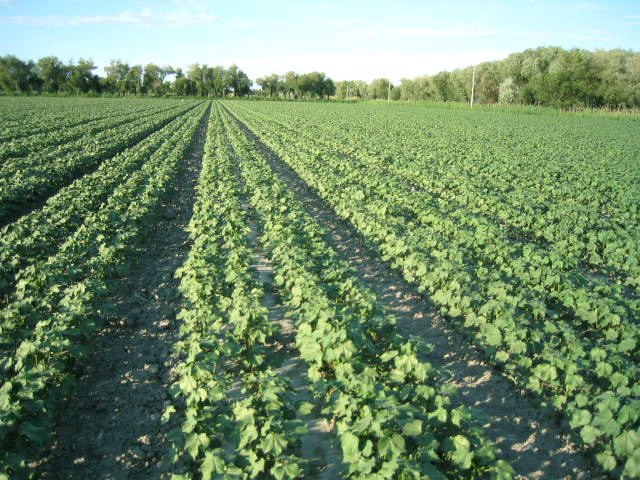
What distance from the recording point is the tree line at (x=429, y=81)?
200 ft

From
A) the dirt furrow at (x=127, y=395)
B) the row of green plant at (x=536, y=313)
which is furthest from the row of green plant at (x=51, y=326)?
the row of green plant at (x=536, y=313)

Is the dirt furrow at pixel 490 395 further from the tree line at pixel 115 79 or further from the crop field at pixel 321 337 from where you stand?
the tree line at pixel 115 79

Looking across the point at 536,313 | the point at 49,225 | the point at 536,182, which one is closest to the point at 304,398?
the point at 536,313

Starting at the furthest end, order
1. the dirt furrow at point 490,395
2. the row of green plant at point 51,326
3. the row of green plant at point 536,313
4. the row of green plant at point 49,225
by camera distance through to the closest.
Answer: the row of green plant at point 49,225
the dirt furrow at point 490,395
the row of green plant at point 536,313
the row of green plant at point 51,326

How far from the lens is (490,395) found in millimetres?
4805

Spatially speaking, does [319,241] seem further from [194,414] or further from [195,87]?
[195,87]

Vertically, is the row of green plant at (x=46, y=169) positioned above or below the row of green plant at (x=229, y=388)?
above

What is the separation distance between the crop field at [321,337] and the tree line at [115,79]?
401 feet

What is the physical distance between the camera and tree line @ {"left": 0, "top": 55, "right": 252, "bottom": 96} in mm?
106887

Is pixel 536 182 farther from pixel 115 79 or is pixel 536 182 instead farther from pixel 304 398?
pixel 115 79

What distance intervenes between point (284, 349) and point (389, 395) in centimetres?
220

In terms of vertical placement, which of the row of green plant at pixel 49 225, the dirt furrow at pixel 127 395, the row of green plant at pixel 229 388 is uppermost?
the row of green plant at pixel 49 225

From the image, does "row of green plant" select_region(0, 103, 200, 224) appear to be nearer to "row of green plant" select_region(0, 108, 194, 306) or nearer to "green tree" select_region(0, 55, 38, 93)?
"row of green plant" select_region(0, 108, 194, 306)

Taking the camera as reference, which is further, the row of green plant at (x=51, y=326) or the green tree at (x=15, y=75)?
the green tree at (x=15, y=75)
